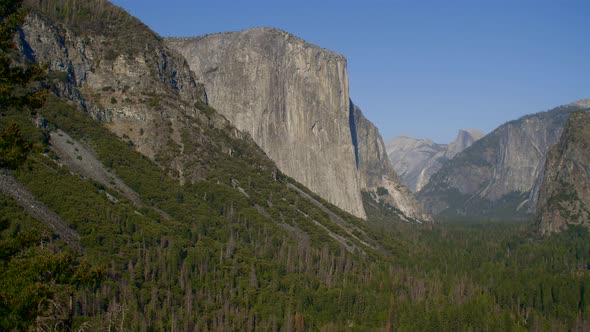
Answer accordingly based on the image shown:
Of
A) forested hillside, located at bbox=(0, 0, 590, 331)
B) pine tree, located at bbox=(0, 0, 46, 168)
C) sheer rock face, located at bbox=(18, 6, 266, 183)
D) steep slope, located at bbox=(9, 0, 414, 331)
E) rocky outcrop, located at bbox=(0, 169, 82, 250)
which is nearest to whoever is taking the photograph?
pine tree, located at bbox=(0, 0, 46, 168)

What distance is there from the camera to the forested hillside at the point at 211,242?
87.6 m

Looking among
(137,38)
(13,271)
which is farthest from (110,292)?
(137,38)

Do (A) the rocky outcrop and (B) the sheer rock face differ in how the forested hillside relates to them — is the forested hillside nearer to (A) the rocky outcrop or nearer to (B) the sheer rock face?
(B) the sheer rock face

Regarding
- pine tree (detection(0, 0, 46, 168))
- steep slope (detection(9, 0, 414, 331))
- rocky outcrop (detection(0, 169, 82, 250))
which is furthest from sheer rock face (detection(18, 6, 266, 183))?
pine tree (detection(0, 0, 46, 168))

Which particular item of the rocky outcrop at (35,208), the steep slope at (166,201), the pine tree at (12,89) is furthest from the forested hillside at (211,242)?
the pine tree at (12,89)

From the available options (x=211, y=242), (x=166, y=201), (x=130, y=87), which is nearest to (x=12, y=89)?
(x=211, y=242)

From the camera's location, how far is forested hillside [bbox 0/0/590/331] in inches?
3447

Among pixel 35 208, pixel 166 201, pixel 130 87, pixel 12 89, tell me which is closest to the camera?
pixel 12 89

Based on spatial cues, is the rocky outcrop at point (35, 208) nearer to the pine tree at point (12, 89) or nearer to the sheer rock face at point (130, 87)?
the sheer rock face at point (130, 87)

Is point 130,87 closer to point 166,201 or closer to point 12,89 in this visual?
point 166,201

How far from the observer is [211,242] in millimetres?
111000

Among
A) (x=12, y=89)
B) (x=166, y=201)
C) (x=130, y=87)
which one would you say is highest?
(x=130, y=87)

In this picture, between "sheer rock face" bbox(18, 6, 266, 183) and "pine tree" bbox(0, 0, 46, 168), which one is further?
"sheer rock face" bbox(18, 6, 266, 183)

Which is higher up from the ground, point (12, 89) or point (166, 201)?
point (12, 89)
